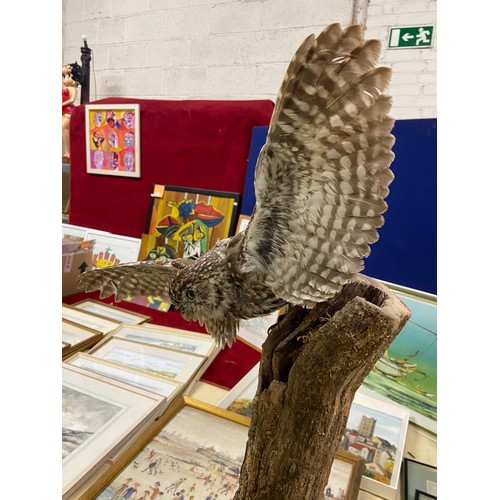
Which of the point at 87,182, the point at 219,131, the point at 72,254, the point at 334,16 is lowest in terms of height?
the point at 72,254

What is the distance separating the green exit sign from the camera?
6.13 ft

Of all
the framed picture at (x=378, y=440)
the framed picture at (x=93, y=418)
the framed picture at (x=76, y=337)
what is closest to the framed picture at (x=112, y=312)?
the framed picture at (x=76, y=337)

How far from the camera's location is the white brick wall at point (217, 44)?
194cm

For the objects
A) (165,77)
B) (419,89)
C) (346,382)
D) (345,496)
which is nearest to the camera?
(346,382)

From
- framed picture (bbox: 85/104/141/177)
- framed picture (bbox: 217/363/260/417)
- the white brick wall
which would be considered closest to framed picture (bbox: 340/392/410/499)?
framed picture (bbox: 217/363/260/417)

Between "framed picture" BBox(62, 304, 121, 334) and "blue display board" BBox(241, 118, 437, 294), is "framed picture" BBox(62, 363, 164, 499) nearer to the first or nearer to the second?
"framed picture" BBox(62, 304, 121, 334)

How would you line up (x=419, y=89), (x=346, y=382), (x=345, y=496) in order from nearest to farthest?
(x=346, y=382)
(x=345, y=496)
(x=419, y=89)

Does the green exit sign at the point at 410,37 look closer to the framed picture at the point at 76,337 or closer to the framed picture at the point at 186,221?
the framed picture at the point at 186,221

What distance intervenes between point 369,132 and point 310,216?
5.6 inches

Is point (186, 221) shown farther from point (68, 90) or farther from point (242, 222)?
point (68, 90)

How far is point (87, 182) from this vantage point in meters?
2.74

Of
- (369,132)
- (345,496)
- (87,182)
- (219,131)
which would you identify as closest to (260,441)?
(345,496)

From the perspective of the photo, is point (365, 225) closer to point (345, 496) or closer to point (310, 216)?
point (310, 216)

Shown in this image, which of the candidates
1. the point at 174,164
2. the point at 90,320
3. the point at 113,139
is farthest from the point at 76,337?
the point at 113,139
